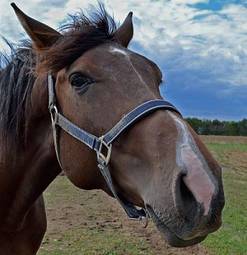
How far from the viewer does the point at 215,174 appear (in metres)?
2.13

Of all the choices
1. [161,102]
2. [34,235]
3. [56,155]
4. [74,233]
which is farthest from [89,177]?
[74,233]

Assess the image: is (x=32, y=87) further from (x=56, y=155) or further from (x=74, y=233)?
(x=74, y=233)

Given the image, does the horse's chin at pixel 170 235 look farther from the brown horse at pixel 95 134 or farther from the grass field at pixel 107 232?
the grass field at pixel 107 232

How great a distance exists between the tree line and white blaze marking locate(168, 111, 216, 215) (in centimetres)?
4037

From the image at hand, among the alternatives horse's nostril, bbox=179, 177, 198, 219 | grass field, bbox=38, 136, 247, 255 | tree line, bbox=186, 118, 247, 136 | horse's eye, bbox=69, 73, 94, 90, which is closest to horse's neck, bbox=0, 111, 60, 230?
horse's eye, bbox=69, 73, 94, 90

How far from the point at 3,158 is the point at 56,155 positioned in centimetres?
44

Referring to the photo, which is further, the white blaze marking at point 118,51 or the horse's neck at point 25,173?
the horse's neck at point 25,173

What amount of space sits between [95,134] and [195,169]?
0.65 metres

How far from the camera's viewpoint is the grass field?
6.54 m

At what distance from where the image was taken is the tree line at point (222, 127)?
4363 cm

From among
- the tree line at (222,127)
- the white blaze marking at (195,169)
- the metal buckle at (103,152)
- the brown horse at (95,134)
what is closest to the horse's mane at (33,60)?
the brown horse at (95,134)

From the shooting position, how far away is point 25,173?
3051mm

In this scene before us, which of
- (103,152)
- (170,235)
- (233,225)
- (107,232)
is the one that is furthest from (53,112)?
(233,225)

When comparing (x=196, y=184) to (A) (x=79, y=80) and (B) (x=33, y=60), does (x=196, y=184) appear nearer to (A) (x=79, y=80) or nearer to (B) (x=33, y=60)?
(A) (x=79, y=80)
